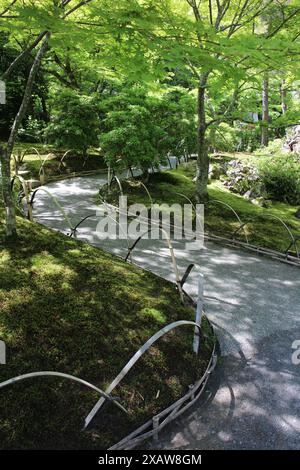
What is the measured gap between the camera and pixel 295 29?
27.6ft

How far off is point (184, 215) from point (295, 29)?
5.36 metres

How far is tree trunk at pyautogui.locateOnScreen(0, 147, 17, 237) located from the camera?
6.40 meters

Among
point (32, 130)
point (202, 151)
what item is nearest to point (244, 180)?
point (202, 151)

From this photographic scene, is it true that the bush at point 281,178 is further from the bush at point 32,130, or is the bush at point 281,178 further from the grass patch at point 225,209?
the bush at point 32,130

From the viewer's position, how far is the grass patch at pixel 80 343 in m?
3.76

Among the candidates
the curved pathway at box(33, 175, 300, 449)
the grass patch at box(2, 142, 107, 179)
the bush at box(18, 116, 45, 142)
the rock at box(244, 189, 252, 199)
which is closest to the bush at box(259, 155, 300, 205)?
the rock at box(244, 189, 252, 199)

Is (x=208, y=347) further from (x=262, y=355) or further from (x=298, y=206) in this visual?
(x=298, y=206)

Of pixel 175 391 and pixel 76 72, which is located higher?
pixel 76 72

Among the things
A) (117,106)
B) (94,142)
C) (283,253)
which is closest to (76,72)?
(94,142)

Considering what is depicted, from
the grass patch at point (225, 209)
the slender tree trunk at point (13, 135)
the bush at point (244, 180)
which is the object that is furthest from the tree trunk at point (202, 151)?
the slender tree trunk at point (13, 135)

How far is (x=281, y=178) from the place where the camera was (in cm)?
1350

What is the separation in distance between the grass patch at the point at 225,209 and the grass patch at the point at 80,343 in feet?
12.7

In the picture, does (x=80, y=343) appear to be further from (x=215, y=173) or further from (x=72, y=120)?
(x=215, y=173)

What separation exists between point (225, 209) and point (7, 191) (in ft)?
21.8
